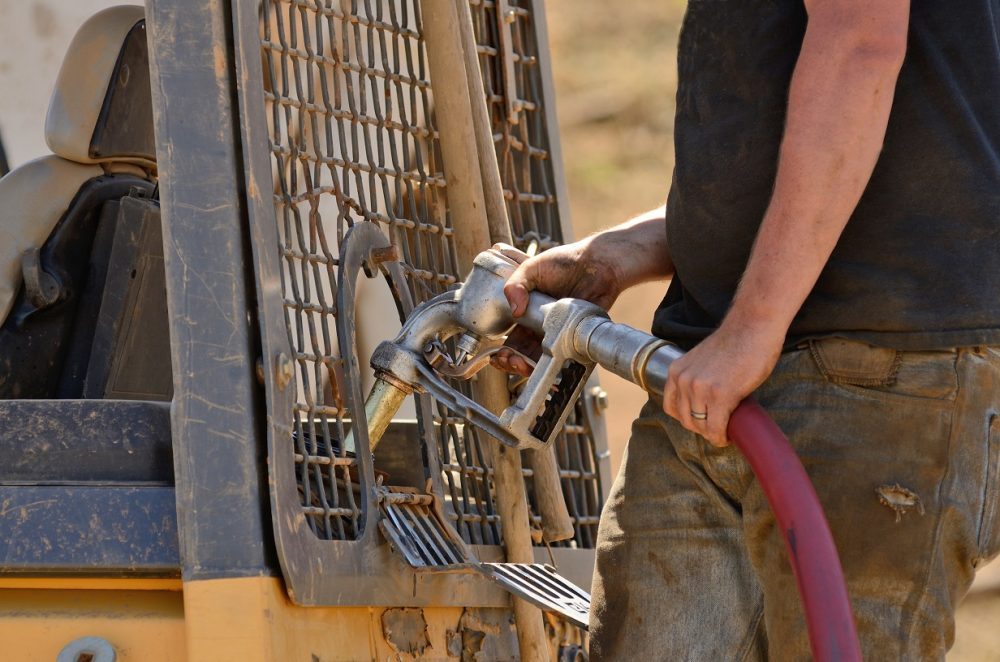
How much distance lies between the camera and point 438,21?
254 centimetres

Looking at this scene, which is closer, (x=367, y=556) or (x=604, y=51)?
(x=367, y=556)

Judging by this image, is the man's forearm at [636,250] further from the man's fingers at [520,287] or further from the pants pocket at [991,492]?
the pants pocket at [991,492]

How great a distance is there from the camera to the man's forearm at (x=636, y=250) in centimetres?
217

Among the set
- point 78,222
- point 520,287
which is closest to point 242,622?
point 520,287

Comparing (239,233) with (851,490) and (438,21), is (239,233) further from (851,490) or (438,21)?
(851,490)

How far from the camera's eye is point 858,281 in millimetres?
1781

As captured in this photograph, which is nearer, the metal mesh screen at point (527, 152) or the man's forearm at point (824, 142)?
the man's forearm at point (824, 142)

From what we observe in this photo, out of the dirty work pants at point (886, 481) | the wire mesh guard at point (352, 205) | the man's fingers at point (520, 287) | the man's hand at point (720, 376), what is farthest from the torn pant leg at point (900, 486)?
the wire mesh guard at point (352, 205)

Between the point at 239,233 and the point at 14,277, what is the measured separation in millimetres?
929

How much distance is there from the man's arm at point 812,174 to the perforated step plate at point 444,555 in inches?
23.7

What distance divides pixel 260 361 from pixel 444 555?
0.44 metres

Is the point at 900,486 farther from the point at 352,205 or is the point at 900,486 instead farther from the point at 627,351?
the point at 352,205

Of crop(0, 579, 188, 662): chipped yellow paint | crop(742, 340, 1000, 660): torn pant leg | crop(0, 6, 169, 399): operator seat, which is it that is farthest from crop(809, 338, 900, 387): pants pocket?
crop(0, 6, 169, 399): operator seat

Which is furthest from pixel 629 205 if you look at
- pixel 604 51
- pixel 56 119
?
pixel 56 119
